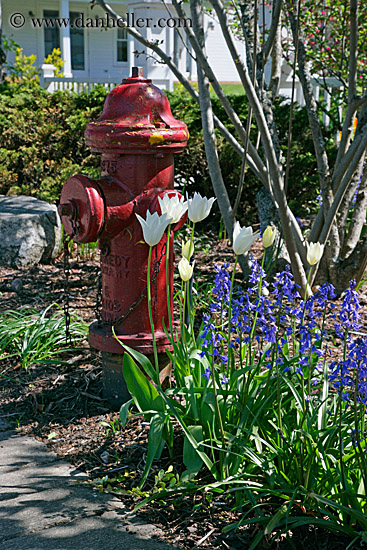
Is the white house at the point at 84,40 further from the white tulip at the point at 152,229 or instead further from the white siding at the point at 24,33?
the white tulip at the point at 152,229

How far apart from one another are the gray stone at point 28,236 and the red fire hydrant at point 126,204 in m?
2.37

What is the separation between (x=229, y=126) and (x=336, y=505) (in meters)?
5.01

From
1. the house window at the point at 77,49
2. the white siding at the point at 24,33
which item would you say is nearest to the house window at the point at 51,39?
the white siding at the point at 24,33

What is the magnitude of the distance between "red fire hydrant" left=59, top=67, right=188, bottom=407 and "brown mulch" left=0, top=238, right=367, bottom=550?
214mm

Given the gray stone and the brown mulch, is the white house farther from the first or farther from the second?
the brown mulch

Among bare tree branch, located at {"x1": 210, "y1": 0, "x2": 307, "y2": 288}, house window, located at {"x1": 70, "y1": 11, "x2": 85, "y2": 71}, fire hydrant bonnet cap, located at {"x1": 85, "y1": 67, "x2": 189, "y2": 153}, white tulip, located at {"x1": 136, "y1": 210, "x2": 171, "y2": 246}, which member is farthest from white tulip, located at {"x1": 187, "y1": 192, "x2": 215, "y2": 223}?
house window, located at {"x1": 70, "y1": 11, "x2": 85, "y2": 71}

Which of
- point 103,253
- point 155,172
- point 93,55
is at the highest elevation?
point 93,55

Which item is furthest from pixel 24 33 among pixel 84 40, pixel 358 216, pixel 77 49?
pixel 358 216

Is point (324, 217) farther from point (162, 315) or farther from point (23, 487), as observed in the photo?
point (23, 487)

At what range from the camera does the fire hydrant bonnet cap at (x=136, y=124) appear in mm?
2779

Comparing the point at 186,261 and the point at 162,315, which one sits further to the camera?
the point at 162,315

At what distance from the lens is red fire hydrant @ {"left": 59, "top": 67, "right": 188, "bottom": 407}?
2799mm

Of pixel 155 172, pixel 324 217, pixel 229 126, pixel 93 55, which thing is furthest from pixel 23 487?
pixel 93 55

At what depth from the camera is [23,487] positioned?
2420 millimetres
